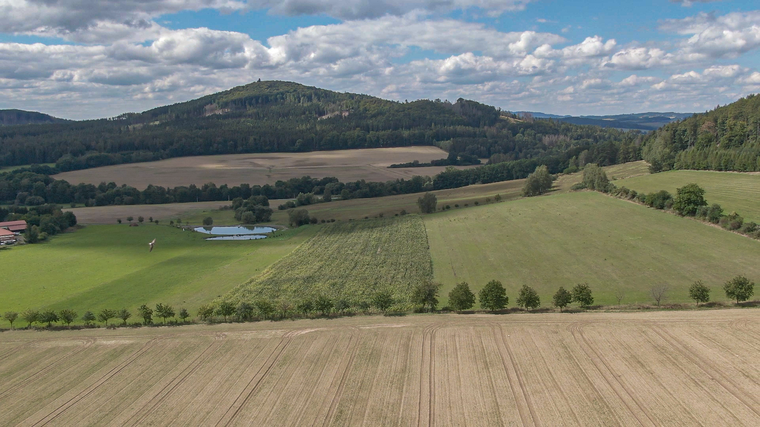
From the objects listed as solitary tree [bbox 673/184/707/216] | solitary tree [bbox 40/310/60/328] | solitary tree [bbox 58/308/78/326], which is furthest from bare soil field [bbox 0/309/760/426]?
solitary tree [bbox 673/184/707/216]

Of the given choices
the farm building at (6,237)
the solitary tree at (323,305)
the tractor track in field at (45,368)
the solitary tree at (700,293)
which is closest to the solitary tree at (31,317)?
the tractor track in field at (45,368)

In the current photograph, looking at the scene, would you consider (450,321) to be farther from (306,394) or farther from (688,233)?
(688,233)

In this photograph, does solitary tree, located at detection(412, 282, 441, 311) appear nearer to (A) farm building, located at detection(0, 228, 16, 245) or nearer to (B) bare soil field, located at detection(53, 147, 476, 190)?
(A) farm building, located at detection(0, 228, 16, 245)

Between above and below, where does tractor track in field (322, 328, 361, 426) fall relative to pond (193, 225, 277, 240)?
above

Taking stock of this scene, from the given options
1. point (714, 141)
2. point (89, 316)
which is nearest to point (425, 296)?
point (89, 316)

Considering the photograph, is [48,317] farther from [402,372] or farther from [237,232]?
[237,232]

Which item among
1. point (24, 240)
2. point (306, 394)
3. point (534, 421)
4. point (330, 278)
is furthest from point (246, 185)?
point (534, 421)

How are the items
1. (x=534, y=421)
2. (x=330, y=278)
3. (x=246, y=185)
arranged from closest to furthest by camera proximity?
(x=534, y=421), (x=330, y=278), (x=246, y=185)
